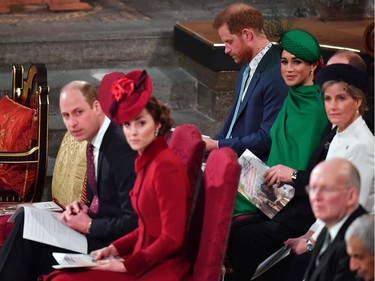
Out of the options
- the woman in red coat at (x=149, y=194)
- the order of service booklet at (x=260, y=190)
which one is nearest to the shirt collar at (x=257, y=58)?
the order of service booklet at (x=260, y=190)

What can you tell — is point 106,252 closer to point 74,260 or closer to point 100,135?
point 74,260

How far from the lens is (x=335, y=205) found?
139 inches

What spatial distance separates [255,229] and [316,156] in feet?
1.57

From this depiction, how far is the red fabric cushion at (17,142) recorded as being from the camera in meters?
5.86

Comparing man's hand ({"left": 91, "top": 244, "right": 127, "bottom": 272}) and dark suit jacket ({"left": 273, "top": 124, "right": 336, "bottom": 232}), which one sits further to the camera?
dark suit jacket ({"left": 273, "top": 124, "right": 336, "bottom": 232})

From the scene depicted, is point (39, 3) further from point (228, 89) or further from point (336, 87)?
point (336, 87)

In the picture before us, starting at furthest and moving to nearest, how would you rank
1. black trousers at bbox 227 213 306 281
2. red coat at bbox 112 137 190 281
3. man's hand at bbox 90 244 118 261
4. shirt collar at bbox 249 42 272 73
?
shirt collar at bbox 249 42 272 73
black trousers at bbox 227 213 306 281
man's hand at bbox 90 244 118 261
red coat at bbox 112 137 190 281

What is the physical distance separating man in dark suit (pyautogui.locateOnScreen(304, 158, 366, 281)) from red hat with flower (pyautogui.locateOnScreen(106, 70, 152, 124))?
881 millimetres

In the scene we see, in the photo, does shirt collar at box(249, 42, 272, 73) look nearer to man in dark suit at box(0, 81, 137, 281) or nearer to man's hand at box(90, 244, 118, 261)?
man in dark suit at box(0, 81, 137, 281)

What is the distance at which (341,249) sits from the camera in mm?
3580

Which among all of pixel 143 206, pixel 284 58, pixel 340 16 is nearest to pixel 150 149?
pixel 143 206

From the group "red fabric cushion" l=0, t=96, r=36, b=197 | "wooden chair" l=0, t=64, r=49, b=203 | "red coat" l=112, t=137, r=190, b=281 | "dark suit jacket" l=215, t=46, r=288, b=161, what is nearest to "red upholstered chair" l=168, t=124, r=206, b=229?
"red coat" l=112, t=137, r=190, b=281

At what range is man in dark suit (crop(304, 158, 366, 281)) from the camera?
3502mm

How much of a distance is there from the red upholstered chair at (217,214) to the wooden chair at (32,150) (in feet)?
5.37
